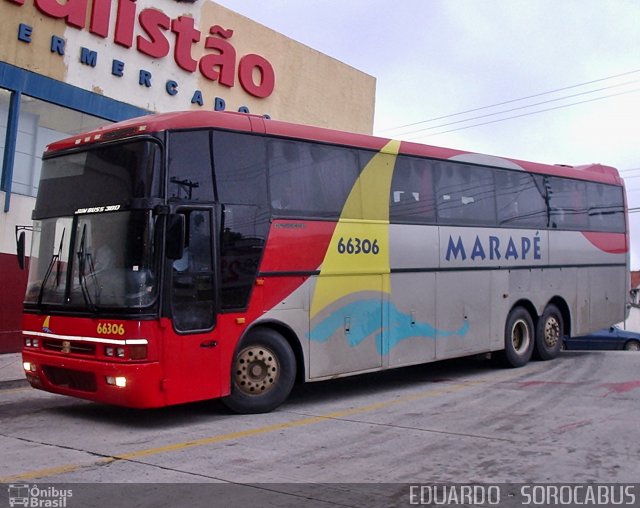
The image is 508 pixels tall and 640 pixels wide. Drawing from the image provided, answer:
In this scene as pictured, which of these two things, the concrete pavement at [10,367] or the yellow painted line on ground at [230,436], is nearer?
the yellow painted line on ground at [230,436]

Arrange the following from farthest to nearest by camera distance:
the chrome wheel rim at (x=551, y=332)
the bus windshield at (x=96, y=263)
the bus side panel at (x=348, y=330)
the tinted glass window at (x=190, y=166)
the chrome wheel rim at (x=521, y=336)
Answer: the chrome wheel rim at (x=551, y=332) → the chrome wheel rim at (x=521, y=336) → the bus side panel at (x=348, y=330) → the tinted glass window at (x=190, y=166) → the bus windshield at (x=96, y=263)

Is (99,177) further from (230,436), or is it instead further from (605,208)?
(605,208)

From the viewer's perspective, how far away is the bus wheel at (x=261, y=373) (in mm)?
7988

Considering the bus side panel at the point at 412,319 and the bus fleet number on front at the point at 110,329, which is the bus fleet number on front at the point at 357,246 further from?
the bus fleet number on front at the point at 110,329

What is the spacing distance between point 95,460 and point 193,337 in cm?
178

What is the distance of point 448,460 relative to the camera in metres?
6.02

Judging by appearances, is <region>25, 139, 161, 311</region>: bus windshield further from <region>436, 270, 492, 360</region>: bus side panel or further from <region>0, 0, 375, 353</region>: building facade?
<region>0, 0, 375, 353</region>: building facade

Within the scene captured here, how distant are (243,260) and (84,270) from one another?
1762mm

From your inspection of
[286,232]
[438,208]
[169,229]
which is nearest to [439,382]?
[438,208]

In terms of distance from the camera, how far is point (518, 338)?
12305mm

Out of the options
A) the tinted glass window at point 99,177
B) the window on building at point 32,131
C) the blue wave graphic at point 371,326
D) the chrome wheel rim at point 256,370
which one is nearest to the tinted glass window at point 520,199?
the blue wave graphic at point 371,326

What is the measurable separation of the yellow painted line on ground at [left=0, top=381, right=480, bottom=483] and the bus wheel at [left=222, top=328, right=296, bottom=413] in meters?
0.54

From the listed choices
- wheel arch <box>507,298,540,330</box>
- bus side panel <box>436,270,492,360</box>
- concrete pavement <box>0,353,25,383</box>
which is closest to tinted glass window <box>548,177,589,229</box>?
wheel arch <box>507,298,540,330</box>

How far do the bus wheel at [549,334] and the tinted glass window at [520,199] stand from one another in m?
1.73
